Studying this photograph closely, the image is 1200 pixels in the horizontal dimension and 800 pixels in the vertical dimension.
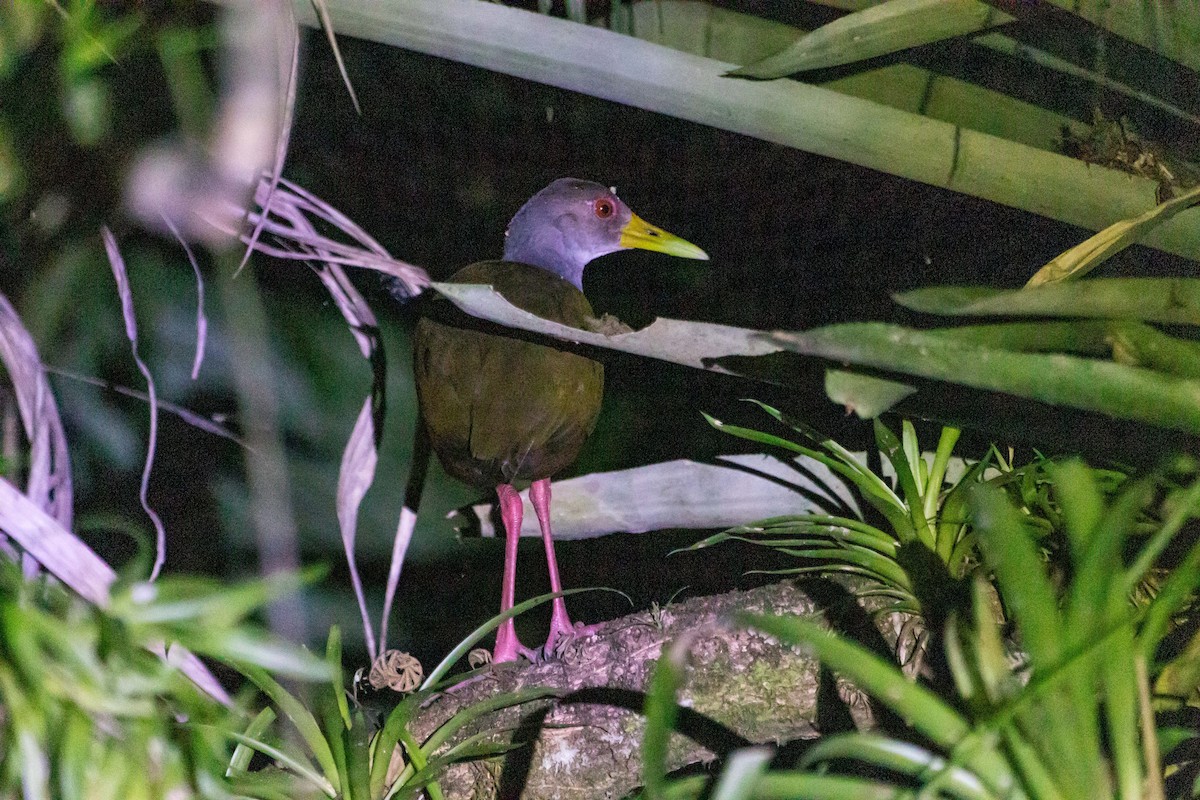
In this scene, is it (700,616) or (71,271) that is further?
(71,271)

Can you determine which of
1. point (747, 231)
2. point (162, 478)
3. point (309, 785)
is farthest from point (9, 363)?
point (747, 231)

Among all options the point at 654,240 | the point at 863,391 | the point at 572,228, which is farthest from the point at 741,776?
the point at 572,228

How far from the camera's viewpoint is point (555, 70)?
811mm

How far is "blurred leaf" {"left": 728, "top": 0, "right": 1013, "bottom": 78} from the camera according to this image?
0.80 m

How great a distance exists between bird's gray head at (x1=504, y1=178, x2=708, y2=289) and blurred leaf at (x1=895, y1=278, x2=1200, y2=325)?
103 centimetres

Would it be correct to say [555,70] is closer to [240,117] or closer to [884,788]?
[240,117]

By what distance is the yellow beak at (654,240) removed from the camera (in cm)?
153

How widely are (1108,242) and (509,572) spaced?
38.2 inches

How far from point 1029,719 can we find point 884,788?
9 cm

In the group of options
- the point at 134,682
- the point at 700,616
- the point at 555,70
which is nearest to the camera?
the point at 134,682

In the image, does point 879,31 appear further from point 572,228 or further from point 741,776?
point 572,228

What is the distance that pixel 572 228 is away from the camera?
1686mm

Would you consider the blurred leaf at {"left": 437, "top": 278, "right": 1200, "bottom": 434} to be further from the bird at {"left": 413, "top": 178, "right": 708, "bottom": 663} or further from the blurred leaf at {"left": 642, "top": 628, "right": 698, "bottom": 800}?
the bird at {"left": 413, "top": 178, "right": 708, "bottom": 663}

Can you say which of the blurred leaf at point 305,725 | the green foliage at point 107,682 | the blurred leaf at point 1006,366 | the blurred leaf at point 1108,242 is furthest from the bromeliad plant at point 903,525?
the green foliage at point 107,682
